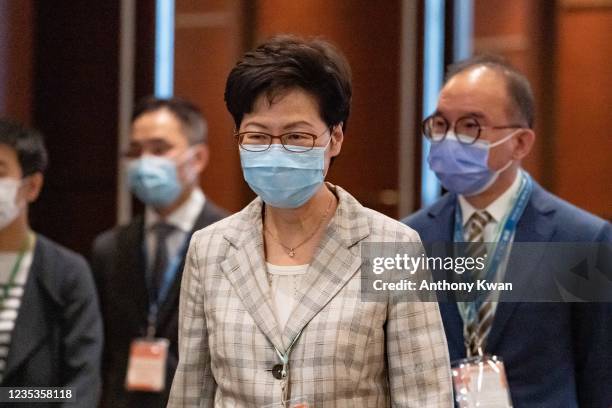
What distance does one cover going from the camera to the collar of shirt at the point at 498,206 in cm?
285

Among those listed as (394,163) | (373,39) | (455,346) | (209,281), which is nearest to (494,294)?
(455,346)

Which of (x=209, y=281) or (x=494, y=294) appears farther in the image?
(x=494, y=294)

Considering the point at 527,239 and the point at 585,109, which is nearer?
the point at 527,239

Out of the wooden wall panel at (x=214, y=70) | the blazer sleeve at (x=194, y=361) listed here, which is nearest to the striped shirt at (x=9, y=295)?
the blazer sleeve at (x=194, y=361)

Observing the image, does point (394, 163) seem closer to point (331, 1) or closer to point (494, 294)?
point (331, 1)

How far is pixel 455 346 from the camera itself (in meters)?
2.70

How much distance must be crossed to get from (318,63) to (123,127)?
7.88ft

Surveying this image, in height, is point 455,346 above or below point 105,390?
above

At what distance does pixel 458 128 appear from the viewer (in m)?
2.89

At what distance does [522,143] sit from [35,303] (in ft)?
5.24

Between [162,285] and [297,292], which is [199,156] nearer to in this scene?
[162,285]

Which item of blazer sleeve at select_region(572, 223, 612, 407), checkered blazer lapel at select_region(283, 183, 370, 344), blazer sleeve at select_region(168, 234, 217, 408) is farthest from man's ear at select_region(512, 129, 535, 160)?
blazer sleeve at select_region(168, 234, 217, 408)

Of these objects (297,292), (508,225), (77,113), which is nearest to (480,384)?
(508,225)

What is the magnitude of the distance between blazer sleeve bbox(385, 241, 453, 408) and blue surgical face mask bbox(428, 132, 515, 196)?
896 mm
